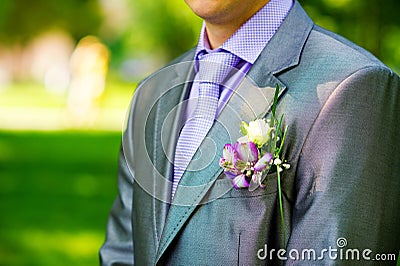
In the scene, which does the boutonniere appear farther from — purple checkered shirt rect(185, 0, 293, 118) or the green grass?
the green grass

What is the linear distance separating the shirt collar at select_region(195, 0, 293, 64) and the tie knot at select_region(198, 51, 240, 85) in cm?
3

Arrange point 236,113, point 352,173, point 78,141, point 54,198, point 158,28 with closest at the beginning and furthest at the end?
point 352,173, point 236,113, point 54,198, point 78,141, point 158,28

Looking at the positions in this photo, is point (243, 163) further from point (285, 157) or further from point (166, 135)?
point (166, 135)

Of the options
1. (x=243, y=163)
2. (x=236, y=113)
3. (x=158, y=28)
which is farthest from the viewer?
(x=158, y=28)

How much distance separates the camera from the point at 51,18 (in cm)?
5056

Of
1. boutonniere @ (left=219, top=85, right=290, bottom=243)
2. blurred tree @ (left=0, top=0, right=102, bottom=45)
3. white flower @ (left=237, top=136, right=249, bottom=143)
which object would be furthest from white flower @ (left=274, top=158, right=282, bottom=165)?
blurred tree @ (left=0, top=0, right=102, bottom=45)

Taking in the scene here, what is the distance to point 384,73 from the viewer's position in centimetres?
248

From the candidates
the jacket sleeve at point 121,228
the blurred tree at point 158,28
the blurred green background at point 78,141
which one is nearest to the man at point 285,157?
the jacket sleeve at point 121,228

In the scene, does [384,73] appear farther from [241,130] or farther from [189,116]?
[189,116]

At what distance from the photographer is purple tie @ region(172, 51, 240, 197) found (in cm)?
273

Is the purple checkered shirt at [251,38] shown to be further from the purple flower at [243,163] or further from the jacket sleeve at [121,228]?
the jacket sleeve at [121,228]

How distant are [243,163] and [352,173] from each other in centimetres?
31

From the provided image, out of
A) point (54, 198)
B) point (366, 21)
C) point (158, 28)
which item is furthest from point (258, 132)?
point (158, 28)

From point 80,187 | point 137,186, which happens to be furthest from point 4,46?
point 137,186
